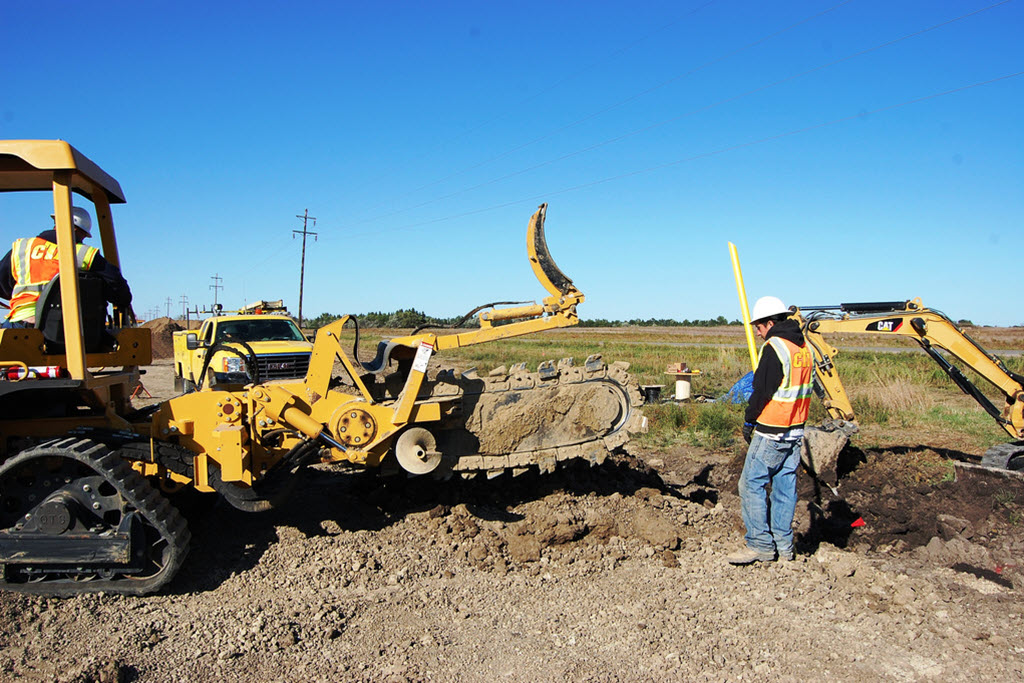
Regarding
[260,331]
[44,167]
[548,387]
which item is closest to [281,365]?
[260,331]

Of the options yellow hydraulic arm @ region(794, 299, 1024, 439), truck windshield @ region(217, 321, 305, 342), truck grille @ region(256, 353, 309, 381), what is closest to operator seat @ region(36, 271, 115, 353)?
truck grille @ region(256, 353, 309, 381)

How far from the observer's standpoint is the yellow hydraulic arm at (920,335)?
7250 millimetres

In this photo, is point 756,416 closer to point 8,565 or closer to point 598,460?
point 598,460

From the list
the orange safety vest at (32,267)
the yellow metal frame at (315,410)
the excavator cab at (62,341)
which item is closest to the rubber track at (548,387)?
the yellow metal frame at (315,410)

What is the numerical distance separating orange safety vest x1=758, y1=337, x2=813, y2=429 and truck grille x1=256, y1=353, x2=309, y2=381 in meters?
8.06

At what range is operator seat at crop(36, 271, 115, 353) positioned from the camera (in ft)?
14.9

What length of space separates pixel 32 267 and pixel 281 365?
6.59 meters

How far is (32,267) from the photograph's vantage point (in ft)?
15.3

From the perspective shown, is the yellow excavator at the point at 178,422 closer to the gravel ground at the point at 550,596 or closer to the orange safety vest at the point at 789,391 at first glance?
the gravel ground at the point at 550,596

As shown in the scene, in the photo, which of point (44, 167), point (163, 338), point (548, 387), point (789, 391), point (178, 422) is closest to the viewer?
point (44, 167)

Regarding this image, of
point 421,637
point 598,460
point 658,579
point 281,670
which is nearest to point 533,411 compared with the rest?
point 598,460

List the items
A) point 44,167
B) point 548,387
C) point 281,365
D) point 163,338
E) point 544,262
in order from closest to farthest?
point 44,167 < point 544,262 < point 548,387 < point 281,365 < point 163,338

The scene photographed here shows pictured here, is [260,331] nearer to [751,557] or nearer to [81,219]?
[81,219]

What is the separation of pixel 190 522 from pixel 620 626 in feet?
12.1
